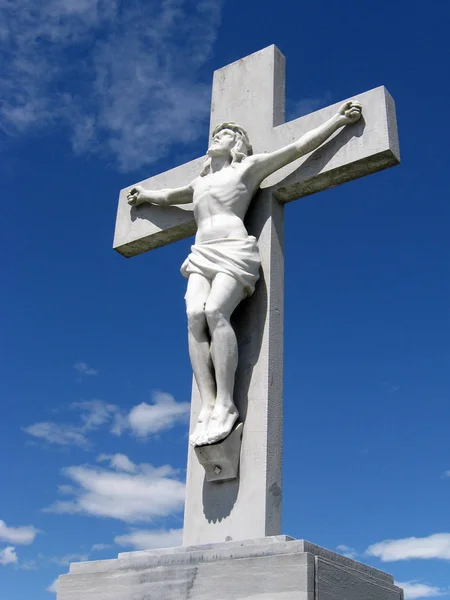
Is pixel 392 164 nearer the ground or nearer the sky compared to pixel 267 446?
nearer the sky

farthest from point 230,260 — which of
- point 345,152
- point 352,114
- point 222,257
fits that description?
point 352,114

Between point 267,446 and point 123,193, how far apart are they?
11.4ft

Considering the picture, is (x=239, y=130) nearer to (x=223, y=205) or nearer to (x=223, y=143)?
(x=223, y=143)

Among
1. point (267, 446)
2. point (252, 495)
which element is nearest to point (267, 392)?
point (267, 446)

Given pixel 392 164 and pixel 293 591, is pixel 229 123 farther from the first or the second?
pixel 293 591

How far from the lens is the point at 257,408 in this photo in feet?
18.2

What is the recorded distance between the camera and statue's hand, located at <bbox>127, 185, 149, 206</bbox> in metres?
7.33

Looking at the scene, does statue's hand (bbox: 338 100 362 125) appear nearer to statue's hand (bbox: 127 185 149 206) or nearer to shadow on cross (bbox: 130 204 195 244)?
shadow on cross (bbox: 130 204 195 244)

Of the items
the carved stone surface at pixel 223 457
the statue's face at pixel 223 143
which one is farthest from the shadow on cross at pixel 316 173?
the carved stone surface at pixel 223 457

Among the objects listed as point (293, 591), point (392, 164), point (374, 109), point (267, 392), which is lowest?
point (293, 591)

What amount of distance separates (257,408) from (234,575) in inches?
53.7

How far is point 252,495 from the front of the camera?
17.3 ft

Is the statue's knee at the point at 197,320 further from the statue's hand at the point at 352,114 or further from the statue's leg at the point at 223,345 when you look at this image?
the statue's hand at the point at 352,114

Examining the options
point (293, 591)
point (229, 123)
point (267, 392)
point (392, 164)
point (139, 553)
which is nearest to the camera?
point (293, 591)
